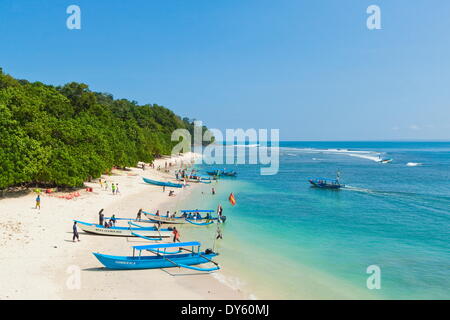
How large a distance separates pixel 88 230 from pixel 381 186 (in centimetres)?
4821

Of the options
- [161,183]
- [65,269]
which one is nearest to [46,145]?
[161,183]

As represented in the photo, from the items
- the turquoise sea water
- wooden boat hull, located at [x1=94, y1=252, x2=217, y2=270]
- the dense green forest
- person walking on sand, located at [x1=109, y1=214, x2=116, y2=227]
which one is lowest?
the turquoise sea water

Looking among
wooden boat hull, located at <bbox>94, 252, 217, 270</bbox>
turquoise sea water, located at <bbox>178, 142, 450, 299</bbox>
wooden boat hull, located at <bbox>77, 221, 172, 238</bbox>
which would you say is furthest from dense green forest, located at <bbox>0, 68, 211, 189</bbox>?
wooden boat hull, located at <bbox>94, 252, 217, 270</bbox>

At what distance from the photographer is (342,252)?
22750 mm

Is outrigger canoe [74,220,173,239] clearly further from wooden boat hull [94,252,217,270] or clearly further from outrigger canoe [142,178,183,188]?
outrigger canoe [142,178,183,188]

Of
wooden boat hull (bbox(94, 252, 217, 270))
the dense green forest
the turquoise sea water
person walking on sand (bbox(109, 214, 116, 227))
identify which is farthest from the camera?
the dense green forest

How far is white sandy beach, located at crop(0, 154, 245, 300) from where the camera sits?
14.4 metres

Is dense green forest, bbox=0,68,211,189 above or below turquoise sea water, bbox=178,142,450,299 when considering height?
above

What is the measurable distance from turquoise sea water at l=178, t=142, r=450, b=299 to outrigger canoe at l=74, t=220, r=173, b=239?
2.98 meters

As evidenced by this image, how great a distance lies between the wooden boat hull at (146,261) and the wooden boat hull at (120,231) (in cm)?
552

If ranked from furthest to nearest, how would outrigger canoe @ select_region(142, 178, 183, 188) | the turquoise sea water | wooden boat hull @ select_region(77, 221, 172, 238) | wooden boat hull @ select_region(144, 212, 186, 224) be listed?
outrigger canoe @ select_region(142, 178, 183, 188)
wooden boat hull @ select_region(144, 212, 186, 224)
wooden boat hull @ select_region(77, 221, 172, 238)
the turquoise sea water

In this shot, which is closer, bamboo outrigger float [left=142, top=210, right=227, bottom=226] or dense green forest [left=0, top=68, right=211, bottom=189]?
dense green forest [left=0, top=68, right=211, bottom=189]

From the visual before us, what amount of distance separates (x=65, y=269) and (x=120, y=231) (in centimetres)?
645

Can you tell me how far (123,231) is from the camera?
75.2 ft
